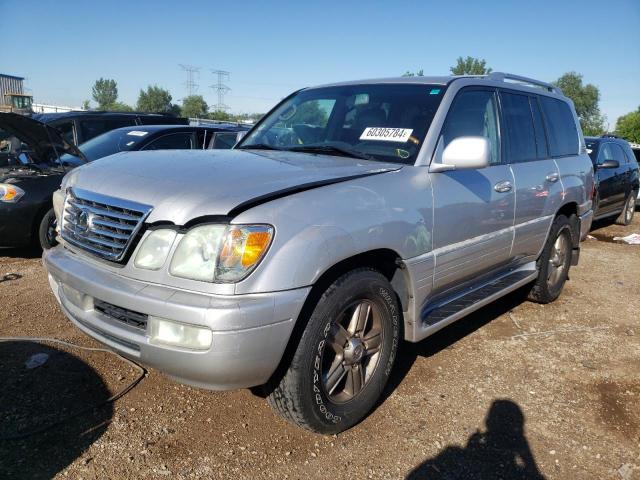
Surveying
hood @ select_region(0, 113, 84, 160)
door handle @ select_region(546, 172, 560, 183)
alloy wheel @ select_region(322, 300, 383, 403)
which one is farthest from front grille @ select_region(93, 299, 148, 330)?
hood @ select_region(0, 113, 84, 160)

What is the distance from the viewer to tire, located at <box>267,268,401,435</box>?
2449mm

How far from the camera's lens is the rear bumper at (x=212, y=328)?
2.15 meters

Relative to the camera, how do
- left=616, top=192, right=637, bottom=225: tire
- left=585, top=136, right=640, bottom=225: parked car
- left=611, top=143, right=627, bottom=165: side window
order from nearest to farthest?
left=585, top=136, right=640, bottom=225: parked car < left=611, top=143, right=627, bottom=165: side window < left=616, top=192, right=637, bottom=225: tire

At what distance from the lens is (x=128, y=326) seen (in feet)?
7.81

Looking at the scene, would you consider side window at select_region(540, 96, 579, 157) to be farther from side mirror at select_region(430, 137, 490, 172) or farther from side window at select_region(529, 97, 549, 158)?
side mirror at select_region(430, 137, 490, 172)

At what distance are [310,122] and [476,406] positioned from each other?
7.35 ft

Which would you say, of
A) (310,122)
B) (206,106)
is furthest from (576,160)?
(206,106)

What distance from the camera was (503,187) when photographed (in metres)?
3.72

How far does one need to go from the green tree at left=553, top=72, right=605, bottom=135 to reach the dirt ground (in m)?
89.4

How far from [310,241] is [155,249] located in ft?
2.27

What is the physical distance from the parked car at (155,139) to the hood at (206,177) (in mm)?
3445

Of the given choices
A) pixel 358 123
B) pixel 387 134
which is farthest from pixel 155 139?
pixel 387 134

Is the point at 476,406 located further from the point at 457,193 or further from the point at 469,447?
the point at 457,193

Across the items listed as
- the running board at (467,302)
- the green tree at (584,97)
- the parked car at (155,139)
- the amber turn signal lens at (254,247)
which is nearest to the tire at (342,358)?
the running board at (467,302)
